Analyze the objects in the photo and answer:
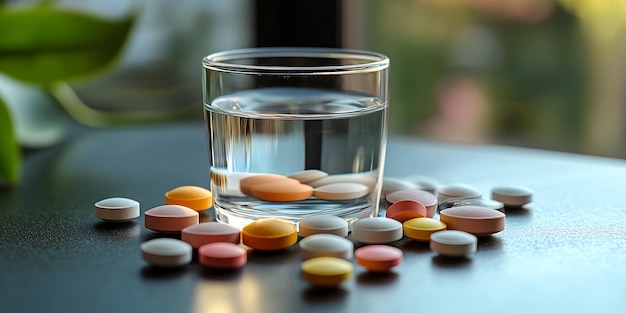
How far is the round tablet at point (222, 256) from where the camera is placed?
49 centimetres

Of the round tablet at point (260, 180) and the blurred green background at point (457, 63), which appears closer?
the round tablet at point (260, 180)

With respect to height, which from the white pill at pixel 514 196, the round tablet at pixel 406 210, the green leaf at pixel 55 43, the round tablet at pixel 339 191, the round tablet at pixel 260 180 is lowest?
the white pill at pixel 514 196

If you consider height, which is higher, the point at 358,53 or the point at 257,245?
the point at 358,53

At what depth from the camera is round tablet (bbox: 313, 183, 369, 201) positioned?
554 mm

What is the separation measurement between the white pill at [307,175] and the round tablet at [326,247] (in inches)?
2.1

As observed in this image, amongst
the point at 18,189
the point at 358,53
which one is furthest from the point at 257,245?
the point at 18,189

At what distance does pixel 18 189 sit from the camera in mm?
705

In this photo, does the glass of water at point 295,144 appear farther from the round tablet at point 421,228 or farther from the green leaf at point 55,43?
the green leaf at point 55,43

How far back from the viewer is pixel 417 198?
0.60m

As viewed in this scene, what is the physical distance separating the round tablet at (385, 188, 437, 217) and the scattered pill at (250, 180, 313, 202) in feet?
0.29

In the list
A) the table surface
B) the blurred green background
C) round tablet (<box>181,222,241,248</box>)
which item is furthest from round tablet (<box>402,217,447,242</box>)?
the blurred green background

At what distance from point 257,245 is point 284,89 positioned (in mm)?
121

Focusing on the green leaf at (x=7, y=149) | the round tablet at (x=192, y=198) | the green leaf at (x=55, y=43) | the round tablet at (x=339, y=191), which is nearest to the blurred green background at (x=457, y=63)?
the green leaf at (x=55, y=43)

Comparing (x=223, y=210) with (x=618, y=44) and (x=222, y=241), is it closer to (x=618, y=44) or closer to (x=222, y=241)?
(x=222, y=241)
